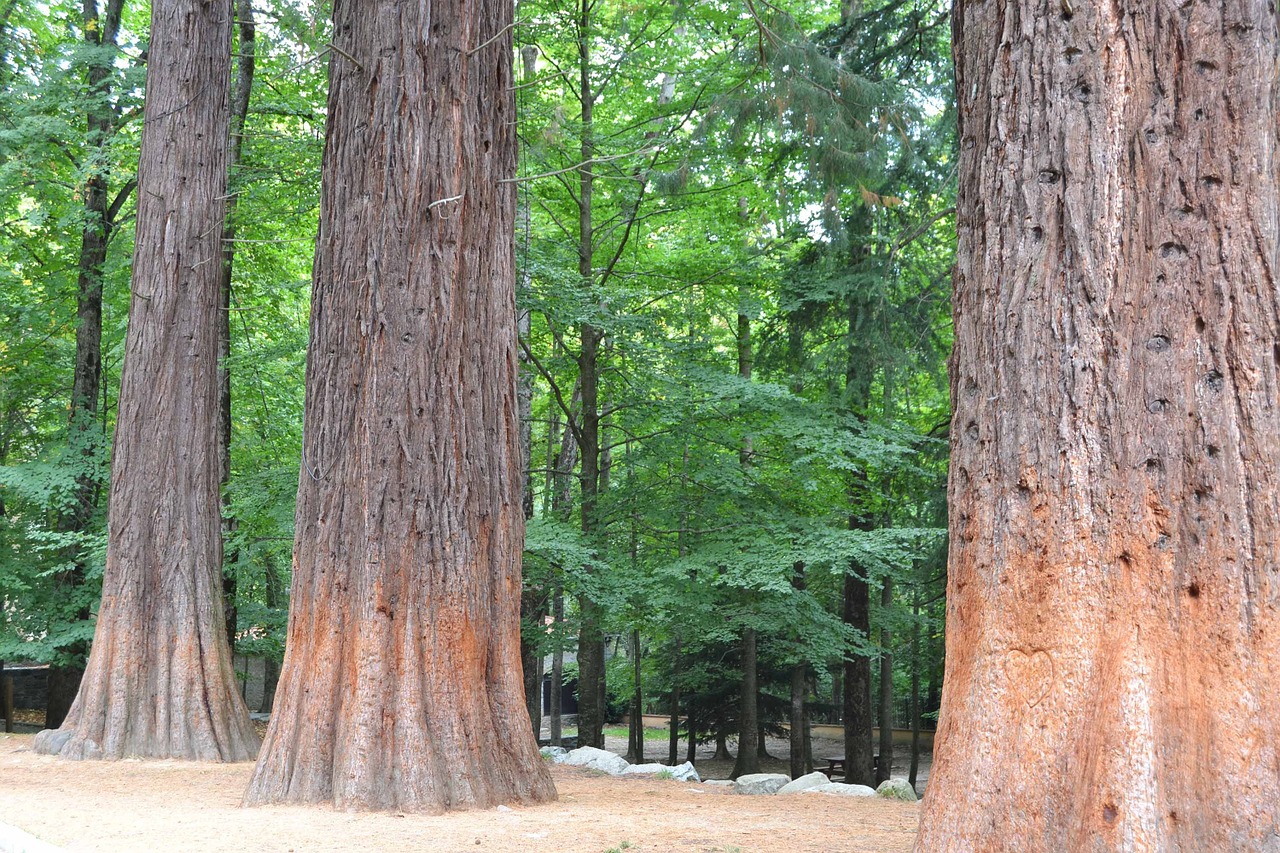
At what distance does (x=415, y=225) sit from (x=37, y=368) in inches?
523

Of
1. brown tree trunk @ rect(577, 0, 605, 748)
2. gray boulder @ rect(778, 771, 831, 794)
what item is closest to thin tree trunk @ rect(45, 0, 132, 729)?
brown tree trunk @ rect(577, 0, 605, 748)

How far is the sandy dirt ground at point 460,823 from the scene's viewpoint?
487 cm

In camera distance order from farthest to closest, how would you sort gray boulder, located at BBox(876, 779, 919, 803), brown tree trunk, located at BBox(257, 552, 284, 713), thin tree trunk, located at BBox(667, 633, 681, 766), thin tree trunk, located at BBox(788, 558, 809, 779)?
brown tree trunk, located at BBox(257, 552, 284, 713) → thin tree trunk, located at BBox(667, 633, 681, 766) → thin tree trunk, located at BBox(788, 558, 809, 779) → gray boulder, located at BBox(876, 779, 919, 803)

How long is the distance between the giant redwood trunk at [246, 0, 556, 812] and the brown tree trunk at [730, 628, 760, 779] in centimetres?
894

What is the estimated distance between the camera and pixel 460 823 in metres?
5.53

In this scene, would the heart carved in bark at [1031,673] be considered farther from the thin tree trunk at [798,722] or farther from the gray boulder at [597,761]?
the thin tree trunk at [798,722]

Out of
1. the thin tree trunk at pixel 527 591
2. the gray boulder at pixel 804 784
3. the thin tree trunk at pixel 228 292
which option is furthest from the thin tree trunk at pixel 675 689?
the gray boulder at pixel 804 784

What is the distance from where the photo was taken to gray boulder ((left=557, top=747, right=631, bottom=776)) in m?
9.50

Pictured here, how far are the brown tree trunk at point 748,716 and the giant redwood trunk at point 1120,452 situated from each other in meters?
11.7

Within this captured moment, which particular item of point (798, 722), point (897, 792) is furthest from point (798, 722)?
point (897, 792)

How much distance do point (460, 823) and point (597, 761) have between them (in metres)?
4.36

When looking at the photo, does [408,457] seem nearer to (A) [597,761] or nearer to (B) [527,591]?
(A) [597,761]

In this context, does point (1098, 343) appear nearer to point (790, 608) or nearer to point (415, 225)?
point (415, 225)

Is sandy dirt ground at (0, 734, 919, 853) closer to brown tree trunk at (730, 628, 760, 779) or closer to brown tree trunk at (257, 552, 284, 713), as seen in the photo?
brown tree trunk at (730, 628, 760, 779)
